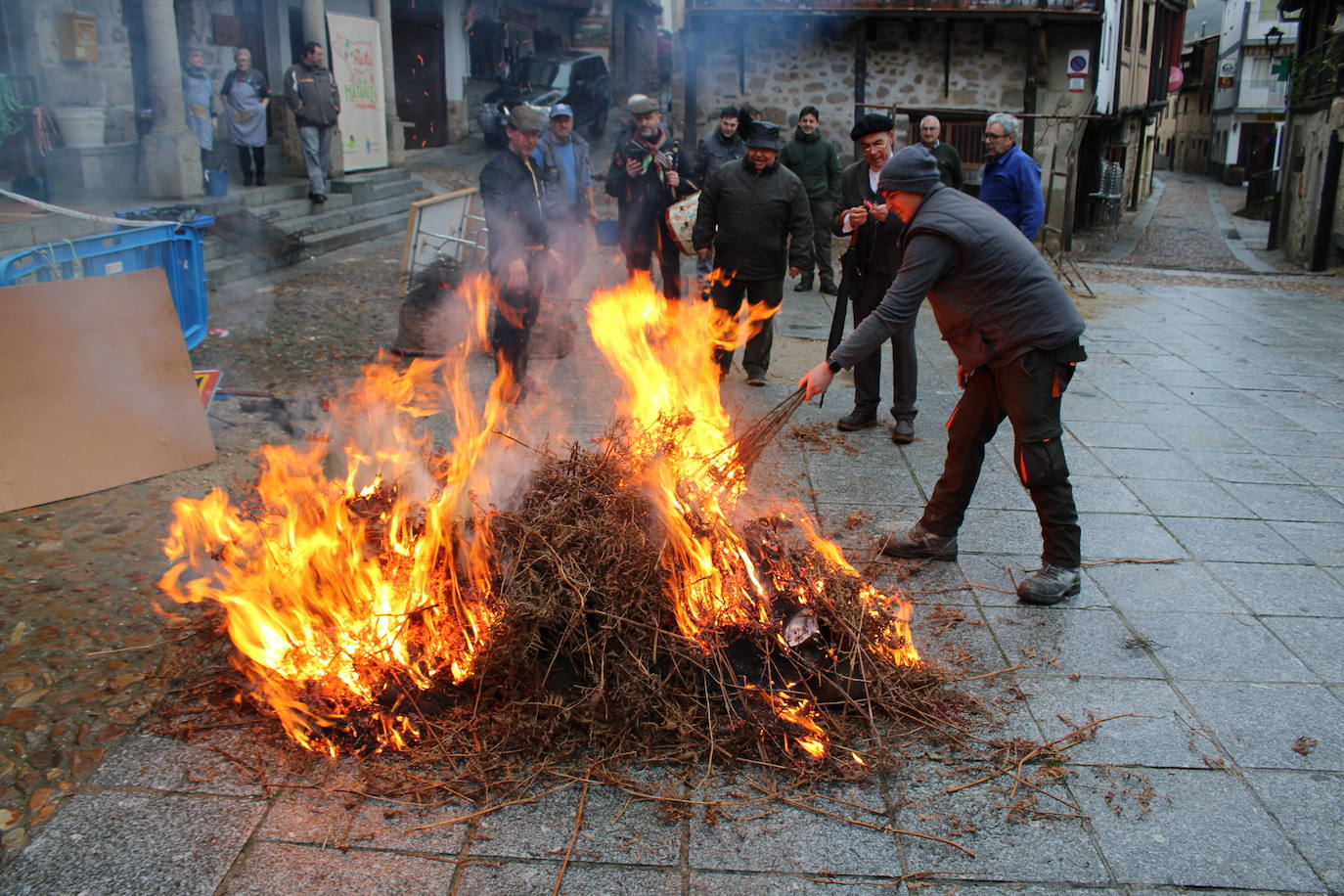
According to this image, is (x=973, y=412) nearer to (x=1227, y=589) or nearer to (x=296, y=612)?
(x=1227, y=589)

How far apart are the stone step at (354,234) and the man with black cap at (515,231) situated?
6.40 m

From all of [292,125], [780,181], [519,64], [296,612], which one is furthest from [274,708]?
[519,64]

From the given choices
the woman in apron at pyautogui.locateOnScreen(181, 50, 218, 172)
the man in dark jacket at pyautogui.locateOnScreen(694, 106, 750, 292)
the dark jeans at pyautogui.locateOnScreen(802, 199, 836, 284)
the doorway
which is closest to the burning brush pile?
the man in dark jacket at pyautogui.locateOnScreen(694, 106, 750, 292)

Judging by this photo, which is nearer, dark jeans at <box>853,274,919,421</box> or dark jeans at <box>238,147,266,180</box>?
dark jeans at <box>853,274,919,421</box>

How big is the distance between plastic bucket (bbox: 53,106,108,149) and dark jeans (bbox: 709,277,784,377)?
9035mm

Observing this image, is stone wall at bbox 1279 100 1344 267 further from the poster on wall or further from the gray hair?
the poster on wall

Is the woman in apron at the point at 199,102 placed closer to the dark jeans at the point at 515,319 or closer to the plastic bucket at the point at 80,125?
the plastic bucket at the point at 80,125

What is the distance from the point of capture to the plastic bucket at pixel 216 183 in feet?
41.2

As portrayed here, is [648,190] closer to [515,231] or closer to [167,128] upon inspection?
[515,231]

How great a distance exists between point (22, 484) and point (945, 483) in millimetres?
4750

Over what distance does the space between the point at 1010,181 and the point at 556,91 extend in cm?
1968

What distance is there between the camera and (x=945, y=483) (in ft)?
16.2

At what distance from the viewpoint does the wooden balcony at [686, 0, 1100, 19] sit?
18203 mm

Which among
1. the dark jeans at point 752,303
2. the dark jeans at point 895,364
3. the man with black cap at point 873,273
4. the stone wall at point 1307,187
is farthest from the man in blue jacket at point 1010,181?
the stone wall at point 1307,187
